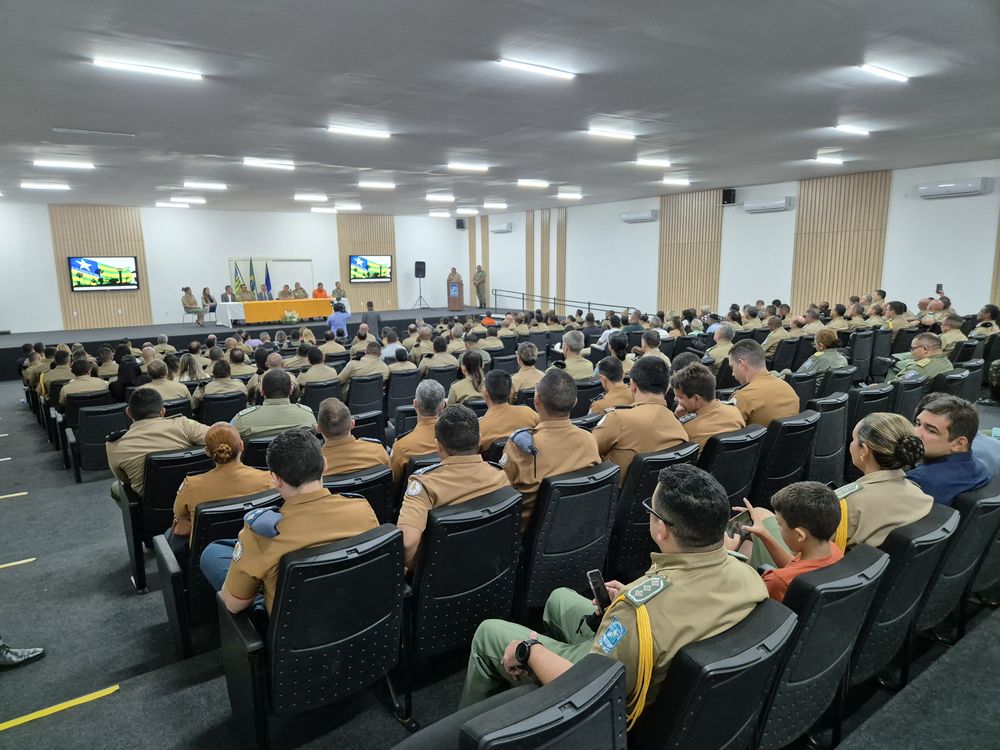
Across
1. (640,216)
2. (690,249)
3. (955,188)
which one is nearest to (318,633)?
(955,188)

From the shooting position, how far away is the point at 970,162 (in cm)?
1105

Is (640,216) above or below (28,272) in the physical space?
above

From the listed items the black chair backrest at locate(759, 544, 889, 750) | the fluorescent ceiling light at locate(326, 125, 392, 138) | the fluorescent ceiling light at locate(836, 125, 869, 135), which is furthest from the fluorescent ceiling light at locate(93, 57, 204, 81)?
the fluorescent ceiling light at locate(836, 125, 869, 135)

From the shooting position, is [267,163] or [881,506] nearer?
[881,506]

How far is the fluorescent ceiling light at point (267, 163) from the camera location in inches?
388

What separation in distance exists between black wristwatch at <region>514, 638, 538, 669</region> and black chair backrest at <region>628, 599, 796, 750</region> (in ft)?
1.00

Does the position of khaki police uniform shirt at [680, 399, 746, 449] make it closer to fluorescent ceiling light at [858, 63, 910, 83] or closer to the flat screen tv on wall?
fluorescent ceiling light at [858, 63, 910, 83]

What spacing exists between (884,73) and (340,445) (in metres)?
5.74

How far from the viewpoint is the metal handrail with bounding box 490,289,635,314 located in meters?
18.9

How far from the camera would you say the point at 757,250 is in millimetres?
14672

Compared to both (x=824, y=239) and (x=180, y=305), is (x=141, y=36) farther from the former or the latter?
(x=180, y=305)

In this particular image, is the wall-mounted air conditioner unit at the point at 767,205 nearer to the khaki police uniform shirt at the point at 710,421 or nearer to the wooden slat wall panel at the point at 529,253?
the wooden slat wall panel at the point at 529,253

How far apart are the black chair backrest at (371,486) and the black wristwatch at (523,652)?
125cm

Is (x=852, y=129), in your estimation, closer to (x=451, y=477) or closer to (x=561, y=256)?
(x=451, y=477)
